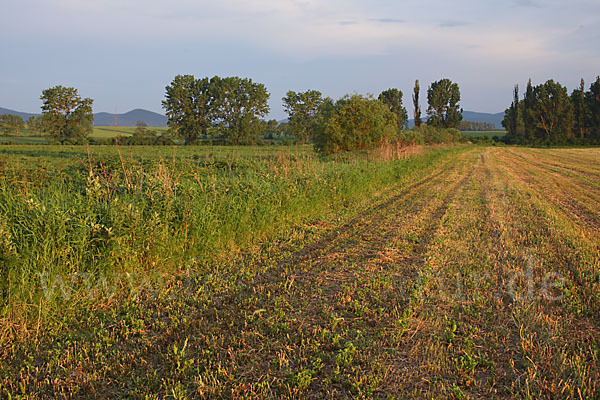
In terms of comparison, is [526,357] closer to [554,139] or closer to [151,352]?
[151,352]

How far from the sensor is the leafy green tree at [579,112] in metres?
67.1

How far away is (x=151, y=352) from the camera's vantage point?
3.22 metres

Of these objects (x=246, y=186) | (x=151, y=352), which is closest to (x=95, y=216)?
(x=151, y=352)

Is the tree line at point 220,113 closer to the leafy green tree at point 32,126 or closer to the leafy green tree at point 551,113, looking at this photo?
the leafy green tree at point 32,126

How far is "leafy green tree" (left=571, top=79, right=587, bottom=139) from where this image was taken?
67125 millimetres

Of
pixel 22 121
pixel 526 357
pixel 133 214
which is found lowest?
pixel 526 357

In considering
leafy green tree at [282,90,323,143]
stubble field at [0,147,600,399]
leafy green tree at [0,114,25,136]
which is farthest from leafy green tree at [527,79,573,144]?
leafy green tree at [0,114,25,136]

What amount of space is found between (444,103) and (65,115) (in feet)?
270

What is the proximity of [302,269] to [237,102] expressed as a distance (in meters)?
75.9

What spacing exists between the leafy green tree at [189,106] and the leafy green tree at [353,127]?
2126 inches

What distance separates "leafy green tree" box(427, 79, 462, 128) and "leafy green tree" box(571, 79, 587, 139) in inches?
962

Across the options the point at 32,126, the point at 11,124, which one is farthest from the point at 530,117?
the point at 11,124

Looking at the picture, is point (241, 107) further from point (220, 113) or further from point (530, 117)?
point (530, 117)

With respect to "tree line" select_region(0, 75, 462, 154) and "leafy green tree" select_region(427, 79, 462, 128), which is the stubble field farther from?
"leafy green tree" select_region(427, 79, 462, 128)
